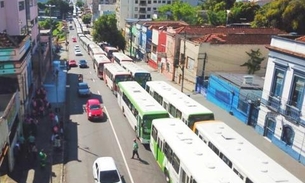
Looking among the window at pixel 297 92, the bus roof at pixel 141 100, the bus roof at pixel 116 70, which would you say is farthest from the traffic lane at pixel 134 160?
the window at pixel 297 92

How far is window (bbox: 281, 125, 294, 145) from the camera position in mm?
24114

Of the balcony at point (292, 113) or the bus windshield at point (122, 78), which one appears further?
the bus windshield at point (122, 78)

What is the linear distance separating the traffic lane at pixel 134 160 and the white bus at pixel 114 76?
4281 millimetres

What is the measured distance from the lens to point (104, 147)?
23.9 meters

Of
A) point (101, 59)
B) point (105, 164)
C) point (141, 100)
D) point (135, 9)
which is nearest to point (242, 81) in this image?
point (141, 100)

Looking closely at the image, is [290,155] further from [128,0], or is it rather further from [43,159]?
[128,0]

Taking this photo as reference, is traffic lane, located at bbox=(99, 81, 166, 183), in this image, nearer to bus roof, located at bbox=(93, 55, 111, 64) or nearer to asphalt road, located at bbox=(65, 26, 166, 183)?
asphalt road, located at bbox=(65, 26, 166, 183)

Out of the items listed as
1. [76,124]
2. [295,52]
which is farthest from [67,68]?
[295,52]

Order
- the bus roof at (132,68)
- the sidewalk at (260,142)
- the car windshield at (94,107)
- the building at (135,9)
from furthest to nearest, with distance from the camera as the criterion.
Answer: the building at (135,9) → the bus roof at (132,68) → the car windshield at (94,107) → the sidewalk at (260,142)

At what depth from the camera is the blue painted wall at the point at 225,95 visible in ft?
104

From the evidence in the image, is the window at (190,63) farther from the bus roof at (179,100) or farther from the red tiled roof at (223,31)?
the bus roof at (179,100)

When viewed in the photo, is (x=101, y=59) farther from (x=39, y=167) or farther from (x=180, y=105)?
(x=39, y=167)

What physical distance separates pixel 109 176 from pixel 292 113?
46.9 feet

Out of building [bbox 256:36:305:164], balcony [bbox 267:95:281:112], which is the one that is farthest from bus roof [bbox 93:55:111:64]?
balcony [bbox 267:95:281:112]
